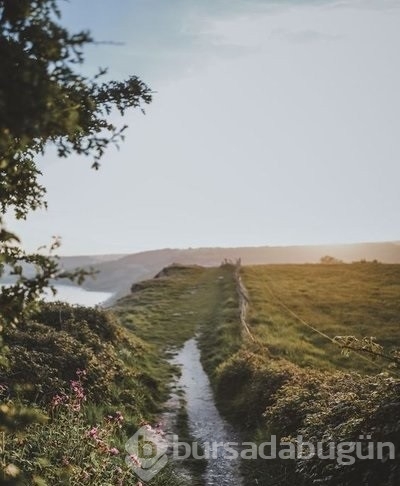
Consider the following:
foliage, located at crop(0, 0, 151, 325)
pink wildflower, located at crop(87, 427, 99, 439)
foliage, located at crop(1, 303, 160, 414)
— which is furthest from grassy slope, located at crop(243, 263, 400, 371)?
foliage, located at crop(0, 0, 151, 325)

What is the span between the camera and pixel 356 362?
18.5m

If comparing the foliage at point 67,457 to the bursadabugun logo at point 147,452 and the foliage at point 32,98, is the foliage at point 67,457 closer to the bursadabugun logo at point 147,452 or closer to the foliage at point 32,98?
the bursadabugun logo at point 147,452

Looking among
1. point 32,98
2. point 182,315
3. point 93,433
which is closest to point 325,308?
point 182,315

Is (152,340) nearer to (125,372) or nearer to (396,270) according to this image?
(125,372)

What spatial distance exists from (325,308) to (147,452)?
22.5 meters

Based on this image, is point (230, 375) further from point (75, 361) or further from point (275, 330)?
point (275, 330)

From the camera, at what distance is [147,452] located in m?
10.6

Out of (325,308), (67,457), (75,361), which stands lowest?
(325,308)

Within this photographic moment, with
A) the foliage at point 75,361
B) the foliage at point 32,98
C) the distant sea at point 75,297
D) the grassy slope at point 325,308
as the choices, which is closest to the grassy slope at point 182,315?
the grassy slope at point 325,308

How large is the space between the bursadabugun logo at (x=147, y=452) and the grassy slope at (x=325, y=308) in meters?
8.21

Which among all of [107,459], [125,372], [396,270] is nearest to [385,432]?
[107,459]

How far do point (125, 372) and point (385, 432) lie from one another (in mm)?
10319

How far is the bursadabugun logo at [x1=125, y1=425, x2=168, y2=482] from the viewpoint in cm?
933

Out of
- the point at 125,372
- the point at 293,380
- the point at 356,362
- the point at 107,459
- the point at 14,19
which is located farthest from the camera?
the point at 356,362
